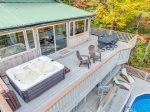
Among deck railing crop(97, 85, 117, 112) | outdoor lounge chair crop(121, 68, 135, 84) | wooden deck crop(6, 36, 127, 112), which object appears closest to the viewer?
wooden deck crop(6, 36, 127, 112)

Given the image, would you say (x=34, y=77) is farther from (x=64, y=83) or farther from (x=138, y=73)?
(x=138, y=73)

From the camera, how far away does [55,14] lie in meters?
8.30

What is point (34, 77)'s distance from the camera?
546cm

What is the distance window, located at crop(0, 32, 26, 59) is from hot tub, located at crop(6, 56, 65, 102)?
38.0 inches

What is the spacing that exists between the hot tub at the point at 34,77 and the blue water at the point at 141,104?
269 inches

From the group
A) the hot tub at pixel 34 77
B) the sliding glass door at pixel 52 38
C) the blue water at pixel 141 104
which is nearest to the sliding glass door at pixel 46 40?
the sliding glass door at pixel 52 38

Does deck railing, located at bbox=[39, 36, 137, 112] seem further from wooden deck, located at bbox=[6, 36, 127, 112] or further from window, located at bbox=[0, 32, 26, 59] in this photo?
window, located at bbox=[0, 32, 26, 59]

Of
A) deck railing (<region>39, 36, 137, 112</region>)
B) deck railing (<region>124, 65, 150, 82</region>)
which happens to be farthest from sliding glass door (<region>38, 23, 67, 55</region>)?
deck railing (<region>124, 65, 150, 82</region>)

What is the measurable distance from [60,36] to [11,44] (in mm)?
3423

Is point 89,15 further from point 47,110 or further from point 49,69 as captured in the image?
point 47,110

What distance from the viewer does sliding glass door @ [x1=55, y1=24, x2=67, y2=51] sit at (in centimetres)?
851

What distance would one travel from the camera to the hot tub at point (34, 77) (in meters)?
5.10

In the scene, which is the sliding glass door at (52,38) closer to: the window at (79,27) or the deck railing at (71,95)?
the window at (79,27)

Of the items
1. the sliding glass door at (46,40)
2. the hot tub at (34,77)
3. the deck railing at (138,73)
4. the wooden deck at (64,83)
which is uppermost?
the sliding glass door at (46,40)
